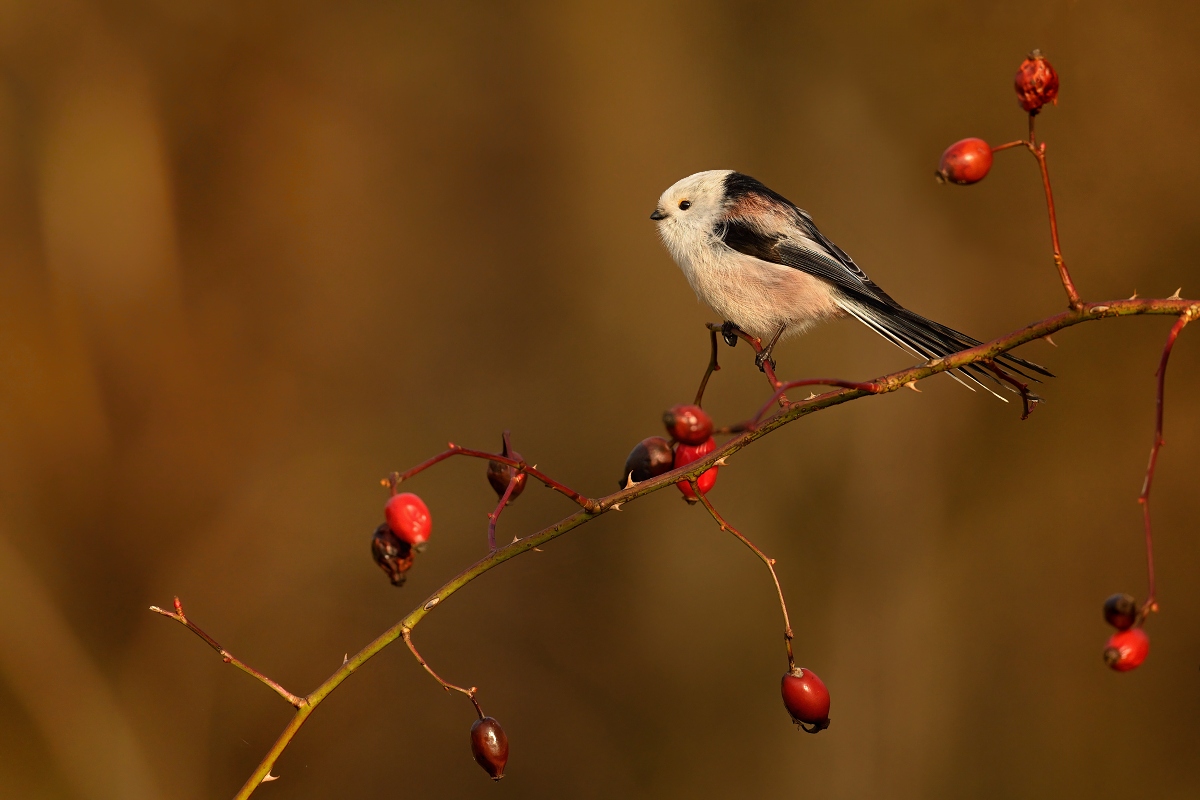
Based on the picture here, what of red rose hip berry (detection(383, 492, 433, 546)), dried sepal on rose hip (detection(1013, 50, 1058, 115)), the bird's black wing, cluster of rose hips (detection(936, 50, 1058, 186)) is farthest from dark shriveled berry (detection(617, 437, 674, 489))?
the bird's black wing

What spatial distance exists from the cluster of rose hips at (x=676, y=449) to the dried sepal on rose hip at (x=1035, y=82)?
0.77 meters

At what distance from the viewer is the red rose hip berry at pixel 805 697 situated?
5.74 ft

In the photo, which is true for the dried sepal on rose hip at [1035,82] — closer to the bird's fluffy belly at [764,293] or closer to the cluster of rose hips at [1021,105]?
the cluster of rose hips at [1021,105]

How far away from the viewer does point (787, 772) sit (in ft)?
17.2

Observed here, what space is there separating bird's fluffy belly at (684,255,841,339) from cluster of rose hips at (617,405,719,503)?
2.95 feet

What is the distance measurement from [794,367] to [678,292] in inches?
35.5

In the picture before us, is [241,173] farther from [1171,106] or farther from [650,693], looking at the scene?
[1171,106]

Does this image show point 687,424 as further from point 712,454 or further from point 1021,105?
point 1021,105

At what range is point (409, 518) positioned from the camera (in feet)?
5.19

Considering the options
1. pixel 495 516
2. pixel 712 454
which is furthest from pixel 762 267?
pixel 495 516

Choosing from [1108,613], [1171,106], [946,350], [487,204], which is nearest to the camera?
[1108,613]

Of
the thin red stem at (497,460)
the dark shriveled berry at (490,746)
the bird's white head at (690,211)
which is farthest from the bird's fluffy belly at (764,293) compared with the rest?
the dark shriveled berry at (490,746)

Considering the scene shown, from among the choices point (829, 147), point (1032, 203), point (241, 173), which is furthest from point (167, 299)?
point (1032, 203)

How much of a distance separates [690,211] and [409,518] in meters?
1.88
